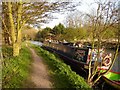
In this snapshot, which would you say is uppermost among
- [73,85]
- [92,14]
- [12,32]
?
[92,14]

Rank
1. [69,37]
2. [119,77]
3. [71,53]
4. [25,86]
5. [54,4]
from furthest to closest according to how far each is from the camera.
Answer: [69,37]
[71,53]
[119,77]
[54,4]
[25,86]

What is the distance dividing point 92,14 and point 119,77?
602cm

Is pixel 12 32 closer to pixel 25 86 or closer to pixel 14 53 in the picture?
pixel 14 53

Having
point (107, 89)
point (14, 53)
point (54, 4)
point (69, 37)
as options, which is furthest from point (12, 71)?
point (69, 37)

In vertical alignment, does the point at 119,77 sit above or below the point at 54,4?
below

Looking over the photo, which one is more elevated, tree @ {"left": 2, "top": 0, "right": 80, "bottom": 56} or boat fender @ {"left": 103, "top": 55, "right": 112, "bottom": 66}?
tree @ {"left": 2, "top": 0, "right": 80, "bottom": 56}

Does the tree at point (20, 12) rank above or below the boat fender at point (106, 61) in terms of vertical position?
above

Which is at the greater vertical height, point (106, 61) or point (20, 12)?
point (20, 12)

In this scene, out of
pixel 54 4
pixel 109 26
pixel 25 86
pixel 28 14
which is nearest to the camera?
pixel 25 86

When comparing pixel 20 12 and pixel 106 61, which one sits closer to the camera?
pixel 20 12

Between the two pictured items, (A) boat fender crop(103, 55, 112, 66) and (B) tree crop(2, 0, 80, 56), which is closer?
(B) tree crop(2, 0, 80, 56)

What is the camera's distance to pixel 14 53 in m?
12.0

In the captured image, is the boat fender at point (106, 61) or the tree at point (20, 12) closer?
the tree at point (20, 12)

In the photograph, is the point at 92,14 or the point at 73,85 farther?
the point at 92,14
